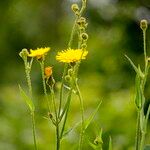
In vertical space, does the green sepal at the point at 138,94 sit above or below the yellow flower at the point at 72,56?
below

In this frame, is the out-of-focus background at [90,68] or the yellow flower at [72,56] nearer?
the yellow flower at [72,56]

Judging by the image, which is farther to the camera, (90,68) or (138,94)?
(90,68)

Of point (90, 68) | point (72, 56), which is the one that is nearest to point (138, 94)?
point (72, 56)

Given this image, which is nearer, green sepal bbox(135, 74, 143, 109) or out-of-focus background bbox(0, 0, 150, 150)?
green sepal bbox(135, 74, 143, 109)

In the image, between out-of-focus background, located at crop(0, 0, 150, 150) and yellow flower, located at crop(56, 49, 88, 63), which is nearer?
yellow flower, located at crop(56, 49, 88, 63)

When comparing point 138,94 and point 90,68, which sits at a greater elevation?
point 138,94

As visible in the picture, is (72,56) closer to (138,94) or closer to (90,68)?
(138,94)

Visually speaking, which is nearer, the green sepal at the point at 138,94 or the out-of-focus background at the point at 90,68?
the green sepal at the point at 138,94

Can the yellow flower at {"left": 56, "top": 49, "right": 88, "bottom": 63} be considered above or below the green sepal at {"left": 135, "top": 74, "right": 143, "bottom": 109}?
above
